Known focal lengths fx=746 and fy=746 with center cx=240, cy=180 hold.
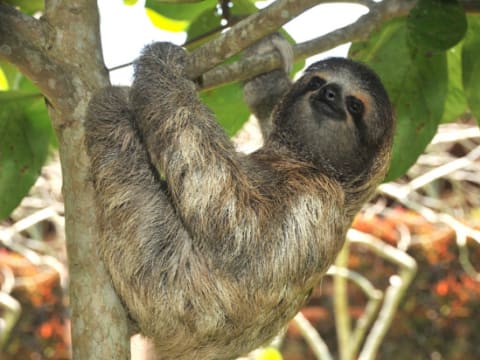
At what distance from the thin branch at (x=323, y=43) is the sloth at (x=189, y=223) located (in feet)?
0.73

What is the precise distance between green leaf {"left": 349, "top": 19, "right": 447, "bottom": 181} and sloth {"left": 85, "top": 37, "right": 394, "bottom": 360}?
80 centimetres

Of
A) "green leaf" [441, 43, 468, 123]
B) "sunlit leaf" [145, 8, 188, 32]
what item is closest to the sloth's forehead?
"green leaf" [441, 43, 468, 123]

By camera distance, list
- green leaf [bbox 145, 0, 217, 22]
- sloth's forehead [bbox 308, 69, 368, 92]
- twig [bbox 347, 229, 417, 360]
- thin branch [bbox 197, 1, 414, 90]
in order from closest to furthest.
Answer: thin branch [bbox 197, 1, 414, 90], sloth's forehead [bbox 308, 69, 368, 92], green leaf [bbox 145, 0, 217, 22], twig [bbox 347, 229, 417, 360]

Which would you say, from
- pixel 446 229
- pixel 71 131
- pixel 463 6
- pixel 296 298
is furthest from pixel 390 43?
pixel 446 229

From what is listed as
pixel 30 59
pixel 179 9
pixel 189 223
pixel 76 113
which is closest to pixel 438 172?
pixel 179 9

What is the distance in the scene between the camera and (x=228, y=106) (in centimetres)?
686

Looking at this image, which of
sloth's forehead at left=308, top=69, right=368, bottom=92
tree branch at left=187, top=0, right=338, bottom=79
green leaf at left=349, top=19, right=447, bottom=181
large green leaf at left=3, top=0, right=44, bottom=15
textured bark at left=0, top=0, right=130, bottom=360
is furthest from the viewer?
sloth's forehead at left=308, top=69, right=368, bottom=92

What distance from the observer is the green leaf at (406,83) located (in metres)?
5.99

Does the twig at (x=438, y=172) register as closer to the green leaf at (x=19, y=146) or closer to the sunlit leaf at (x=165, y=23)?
the sunlit leaf at (x=165, y=23)

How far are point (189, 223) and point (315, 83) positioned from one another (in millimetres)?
2069

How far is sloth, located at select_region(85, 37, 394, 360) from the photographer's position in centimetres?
548

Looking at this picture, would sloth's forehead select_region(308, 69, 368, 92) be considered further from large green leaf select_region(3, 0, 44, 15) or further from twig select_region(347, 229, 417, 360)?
twig select_region(347, 229, 417, 360)

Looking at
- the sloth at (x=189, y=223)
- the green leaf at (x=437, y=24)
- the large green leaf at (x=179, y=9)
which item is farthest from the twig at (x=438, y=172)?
the green leaf at (x=437, y=24)

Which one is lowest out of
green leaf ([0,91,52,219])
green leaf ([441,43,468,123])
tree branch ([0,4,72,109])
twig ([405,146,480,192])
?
twig ([405,146,480,192])
